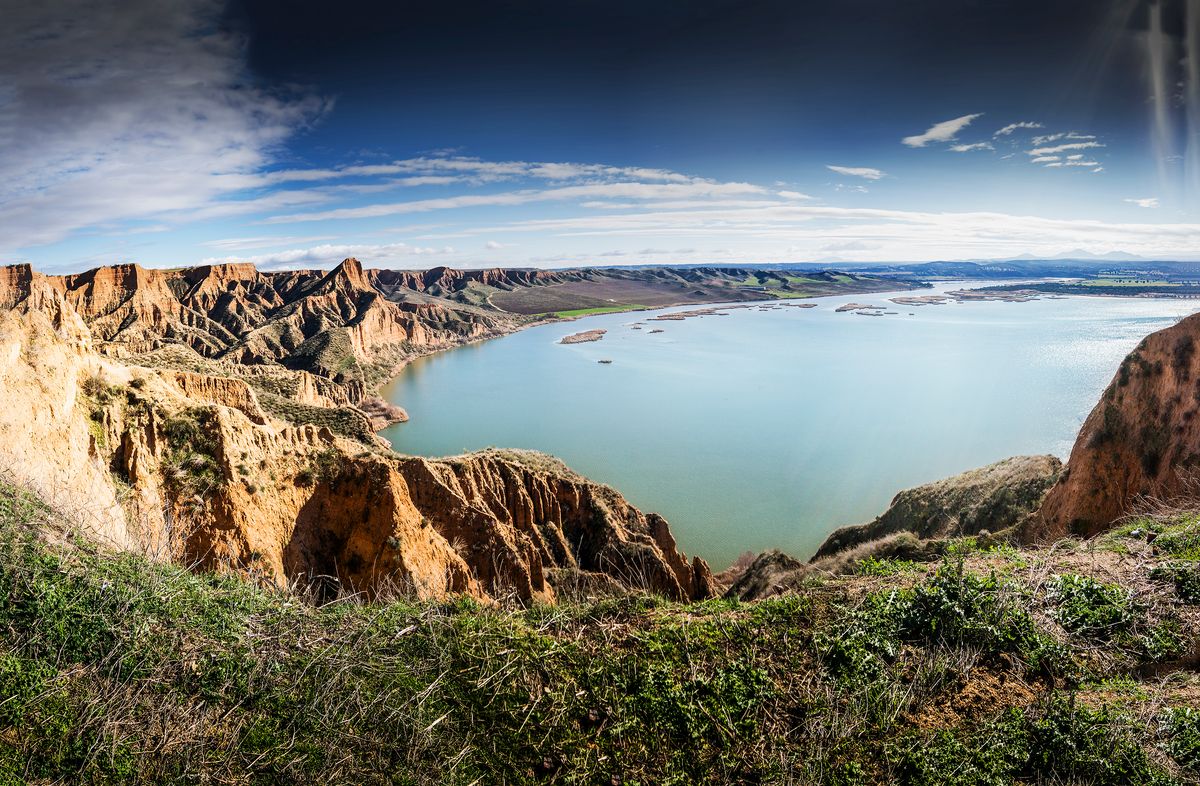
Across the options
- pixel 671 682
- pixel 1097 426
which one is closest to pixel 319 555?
pixel 671 682

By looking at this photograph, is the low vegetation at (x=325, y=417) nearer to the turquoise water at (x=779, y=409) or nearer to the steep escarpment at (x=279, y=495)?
the steep escarpment at (x=279, y=495)

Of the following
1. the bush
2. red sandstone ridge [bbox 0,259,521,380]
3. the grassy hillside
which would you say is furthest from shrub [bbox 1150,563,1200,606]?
red sandstone ridge [bbox 0,259,521,380]

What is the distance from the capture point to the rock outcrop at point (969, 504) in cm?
1958

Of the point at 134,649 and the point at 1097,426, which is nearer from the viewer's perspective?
the point at 134,649

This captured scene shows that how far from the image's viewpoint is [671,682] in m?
5.14

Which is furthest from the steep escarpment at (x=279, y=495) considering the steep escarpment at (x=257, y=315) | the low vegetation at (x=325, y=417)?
the steep escarpment at (x=257, y=315)

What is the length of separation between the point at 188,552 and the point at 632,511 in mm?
16712

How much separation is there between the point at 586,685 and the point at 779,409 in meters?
54.5

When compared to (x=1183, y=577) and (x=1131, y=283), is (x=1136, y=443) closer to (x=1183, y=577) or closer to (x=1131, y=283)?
(x=1183, y=577)

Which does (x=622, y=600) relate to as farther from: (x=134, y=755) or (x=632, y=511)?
(x=632, y=511)

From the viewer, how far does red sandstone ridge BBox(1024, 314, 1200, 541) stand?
620 inches

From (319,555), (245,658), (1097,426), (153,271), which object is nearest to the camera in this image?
(245,658)

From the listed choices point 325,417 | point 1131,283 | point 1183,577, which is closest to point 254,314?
point 325,417

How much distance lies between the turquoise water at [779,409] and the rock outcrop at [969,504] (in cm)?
657
